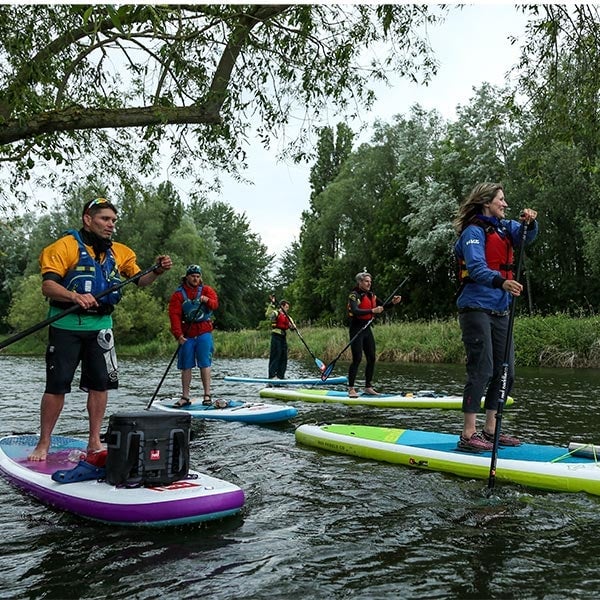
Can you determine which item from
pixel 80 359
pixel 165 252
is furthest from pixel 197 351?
pixel 165 252

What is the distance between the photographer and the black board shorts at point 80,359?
4938mm

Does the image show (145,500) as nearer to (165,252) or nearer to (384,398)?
(384,398)

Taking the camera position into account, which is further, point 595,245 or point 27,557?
point 595,245

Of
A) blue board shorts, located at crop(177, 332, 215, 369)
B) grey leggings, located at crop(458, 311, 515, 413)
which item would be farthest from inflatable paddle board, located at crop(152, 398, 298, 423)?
grey leggings, located at crop(458, 311, 515, 413)

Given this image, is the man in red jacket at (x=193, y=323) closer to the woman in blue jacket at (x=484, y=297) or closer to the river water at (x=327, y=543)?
the river water at (x=327, y=543)

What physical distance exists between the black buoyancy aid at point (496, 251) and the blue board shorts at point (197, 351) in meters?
4.28

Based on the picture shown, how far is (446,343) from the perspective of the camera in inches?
804

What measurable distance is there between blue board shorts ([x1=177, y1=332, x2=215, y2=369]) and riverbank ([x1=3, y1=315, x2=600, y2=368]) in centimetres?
1178

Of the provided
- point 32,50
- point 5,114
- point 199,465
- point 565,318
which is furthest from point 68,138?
point 565,318

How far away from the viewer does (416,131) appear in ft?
139

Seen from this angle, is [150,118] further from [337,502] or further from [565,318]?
[565,318]

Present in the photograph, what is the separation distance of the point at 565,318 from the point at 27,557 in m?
18.2

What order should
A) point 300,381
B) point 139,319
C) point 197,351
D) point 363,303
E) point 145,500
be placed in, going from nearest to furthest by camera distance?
point 145,500, point 197,351, point 363,303, point 300,381, point 139,319

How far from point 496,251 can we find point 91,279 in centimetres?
323
